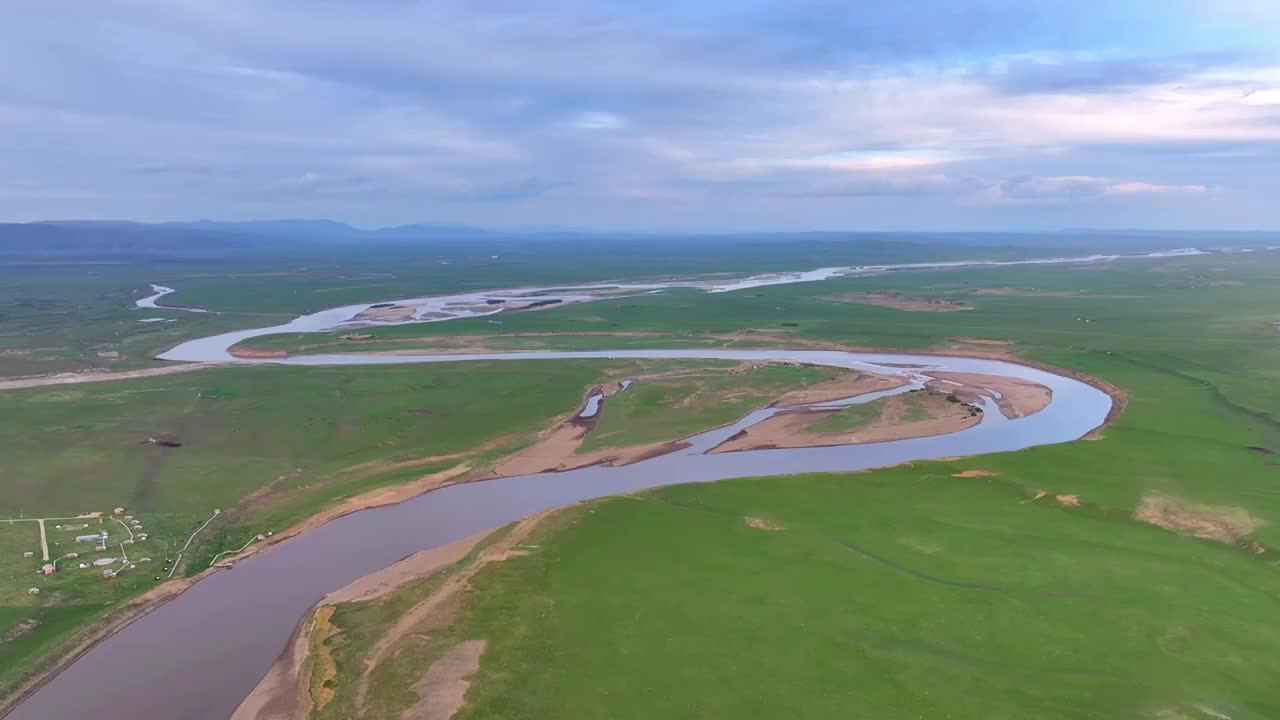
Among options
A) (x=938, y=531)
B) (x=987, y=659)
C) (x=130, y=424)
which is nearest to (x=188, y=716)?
(x=987, y=659)

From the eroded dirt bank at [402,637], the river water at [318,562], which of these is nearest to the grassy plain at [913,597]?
the eroded dirt bank at [402,637]

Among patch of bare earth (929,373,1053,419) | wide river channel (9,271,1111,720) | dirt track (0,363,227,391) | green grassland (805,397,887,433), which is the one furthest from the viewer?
dirt track (0,363,227,391)

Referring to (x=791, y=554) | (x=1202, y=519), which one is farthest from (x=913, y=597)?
(x=1202, y=519)

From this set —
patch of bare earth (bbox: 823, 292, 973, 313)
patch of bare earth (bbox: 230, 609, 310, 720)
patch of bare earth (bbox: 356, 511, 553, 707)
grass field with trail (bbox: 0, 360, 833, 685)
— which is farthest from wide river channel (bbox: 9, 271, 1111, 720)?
patch of bare earth (bbox: 823, 292, 973, 313)

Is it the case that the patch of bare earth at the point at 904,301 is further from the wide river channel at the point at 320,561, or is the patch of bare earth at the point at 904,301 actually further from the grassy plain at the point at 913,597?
the grassy plain at the point at 913,597

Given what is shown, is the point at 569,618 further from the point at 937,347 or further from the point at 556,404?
the point at 937,347

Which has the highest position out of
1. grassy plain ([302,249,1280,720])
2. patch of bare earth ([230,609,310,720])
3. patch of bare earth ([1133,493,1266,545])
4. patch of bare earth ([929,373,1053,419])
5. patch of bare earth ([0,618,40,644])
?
patch of bare earth ([929,373,1053,419])

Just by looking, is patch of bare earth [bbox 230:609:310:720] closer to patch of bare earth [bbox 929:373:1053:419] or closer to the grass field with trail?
the grass field with trail
